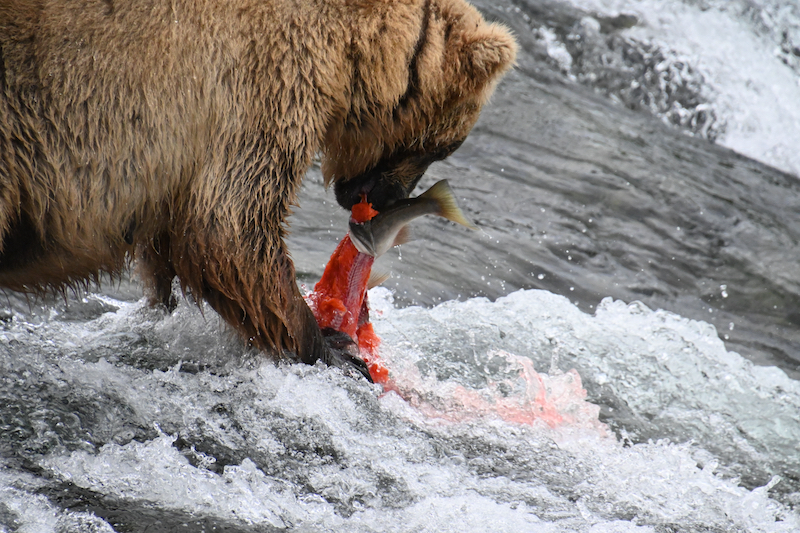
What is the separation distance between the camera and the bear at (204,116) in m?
2.79

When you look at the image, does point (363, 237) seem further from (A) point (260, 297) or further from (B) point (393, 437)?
(B) point (393, 437)

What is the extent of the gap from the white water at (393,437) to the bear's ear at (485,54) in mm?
1327

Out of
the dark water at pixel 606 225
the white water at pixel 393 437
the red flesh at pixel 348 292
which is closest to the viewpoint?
the white water at pixel 393 437

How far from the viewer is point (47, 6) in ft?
9.12

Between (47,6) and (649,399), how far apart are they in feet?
10.5

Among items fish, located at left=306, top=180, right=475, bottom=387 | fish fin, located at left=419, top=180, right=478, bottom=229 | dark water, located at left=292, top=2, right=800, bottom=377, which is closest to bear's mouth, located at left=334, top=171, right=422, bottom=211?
fish, located at left=306, top=180, right=475, bottom=387

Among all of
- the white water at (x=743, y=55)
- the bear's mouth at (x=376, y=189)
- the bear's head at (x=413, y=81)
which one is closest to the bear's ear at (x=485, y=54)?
the bear's head at (x=413, y=81)

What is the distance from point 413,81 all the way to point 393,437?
4.55ft

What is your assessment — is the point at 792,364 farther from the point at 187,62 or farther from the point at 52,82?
the point at 52,82

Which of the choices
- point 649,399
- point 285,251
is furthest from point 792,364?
point 285,251

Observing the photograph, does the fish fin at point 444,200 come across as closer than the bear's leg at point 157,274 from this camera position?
Yes

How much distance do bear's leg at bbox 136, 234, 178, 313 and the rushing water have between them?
4.2 inches

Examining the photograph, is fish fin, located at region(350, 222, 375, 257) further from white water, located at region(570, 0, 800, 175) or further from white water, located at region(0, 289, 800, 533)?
white water, located at region(570, 0, 800, 175)

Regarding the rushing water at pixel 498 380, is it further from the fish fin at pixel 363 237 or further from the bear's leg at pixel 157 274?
the fish fin at pixel 363 237
